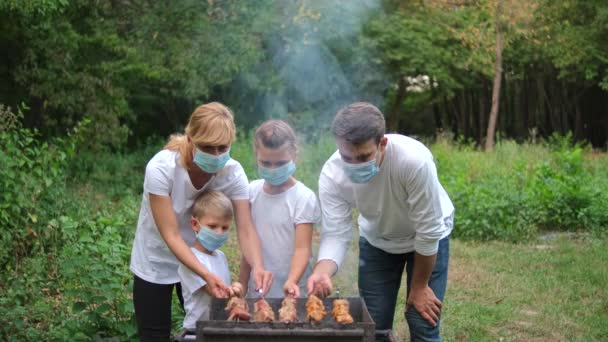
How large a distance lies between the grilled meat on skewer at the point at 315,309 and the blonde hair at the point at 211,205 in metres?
0.64

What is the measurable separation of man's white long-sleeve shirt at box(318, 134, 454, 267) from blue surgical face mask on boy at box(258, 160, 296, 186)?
0.59 feet

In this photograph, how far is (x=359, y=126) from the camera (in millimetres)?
Result: 3541

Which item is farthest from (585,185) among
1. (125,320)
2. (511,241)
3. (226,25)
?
(125,320)

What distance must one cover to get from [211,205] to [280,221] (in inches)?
16.4

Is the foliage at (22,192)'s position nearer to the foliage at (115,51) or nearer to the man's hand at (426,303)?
the man's hand at (426,303)

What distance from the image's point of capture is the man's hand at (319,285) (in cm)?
391

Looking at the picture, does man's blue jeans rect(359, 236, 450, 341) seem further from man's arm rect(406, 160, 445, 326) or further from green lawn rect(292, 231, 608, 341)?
green lawn rect(292, 231, 608, 341)

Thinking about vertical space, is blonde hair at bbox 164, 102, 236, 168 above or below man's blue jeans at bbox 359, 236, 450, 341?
above

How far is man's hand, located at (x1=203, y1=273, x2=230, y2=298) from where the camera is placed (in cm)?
385

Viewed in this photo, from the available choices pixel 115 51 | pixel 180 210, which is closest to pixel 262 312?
pixel 180 210

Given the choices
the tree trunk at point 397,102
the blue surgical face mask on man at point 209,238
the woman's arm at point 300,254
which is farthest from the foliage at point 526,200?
the tree trunk at point 397,102

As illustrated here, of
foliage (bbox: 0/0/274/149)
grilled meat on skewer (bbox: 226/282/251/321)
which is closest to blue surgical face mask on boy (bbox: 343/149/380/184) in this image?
grilled meat on skewer (bbox: 226/282/251/321)

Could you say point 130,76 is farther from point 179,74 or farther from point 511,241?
point 511,241

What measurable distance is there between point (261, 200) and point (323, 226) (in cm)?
38
